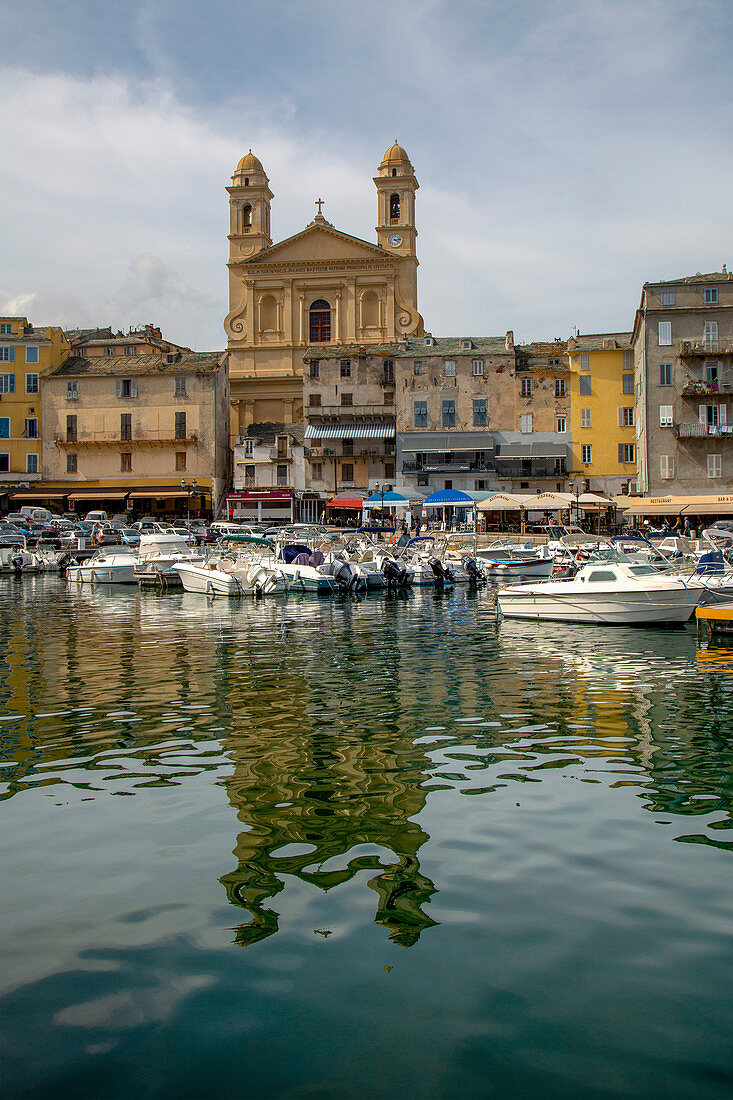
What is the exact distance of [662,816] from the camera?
8414 millimetres

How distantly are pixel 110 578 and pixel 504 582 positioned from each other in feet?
56.9

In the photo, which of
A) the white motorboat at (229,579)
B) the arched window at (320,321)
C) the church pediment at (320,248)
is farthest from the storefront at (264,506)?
the white motorboat at (229,579)

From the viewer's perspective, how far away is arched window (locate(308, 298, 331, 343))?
81125 mm

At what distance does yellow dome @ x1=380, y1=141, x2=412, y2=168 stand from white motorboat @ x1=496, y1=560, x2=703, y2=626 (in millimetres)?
67105

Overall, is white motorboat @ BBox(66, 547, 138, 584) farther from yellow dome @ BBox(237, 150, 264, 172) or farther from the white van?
yellow dome @ BBox(237, 150, 264, 172)

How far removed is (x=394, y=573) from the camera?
35500mm

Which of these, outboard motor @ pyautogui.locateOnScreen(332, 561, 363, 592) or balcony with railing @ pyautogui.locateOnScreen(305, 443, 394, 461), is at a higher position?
balcony with railing @ pyautogui.locateOnScreen(305, 443, 394, 461)

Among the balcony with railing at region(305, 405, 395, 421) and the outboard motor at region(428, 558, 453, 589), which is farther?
the balcony with railing at region(305, 405, 395, 421)

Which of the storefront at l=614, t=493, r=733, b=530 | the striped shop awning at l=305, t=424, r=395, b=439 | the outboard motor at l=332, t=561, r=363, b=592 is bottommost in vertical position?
the outboard motor at l=332, t=561, r=363, b=592

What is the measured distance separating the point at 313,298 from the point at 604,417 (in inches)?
→ 1212

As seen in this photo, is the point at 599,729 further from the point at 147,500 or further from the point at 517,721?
the point at 147,500

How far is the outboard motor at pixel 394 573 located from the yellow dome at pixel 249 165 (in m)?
60.9

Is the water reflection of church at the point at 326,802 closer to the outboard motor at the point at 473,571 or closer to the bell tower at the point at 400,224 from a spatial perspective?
the outboard motor at the point at 473,571

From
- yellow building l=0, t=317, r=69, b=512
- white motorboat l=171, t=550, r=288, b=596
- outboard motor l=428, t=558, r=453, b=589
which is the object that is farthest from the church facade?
outboard motor l=428, t=558, r=453, b=589
